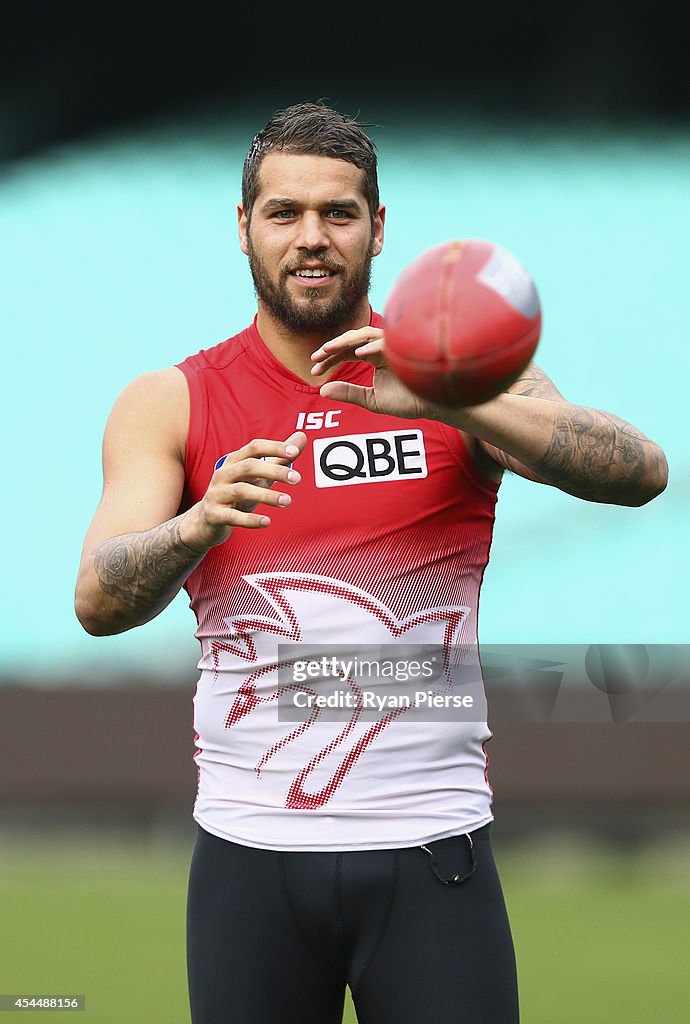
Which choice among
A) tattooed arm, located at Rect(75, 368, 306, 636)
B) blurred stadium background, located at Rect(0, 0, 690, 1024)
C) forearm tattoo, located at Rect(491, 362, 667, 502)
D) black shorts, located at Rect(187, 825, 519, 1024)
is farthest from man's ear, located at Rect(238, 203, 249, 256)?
blurred stadium background, located at Rect(0, 0, 690, 1024)

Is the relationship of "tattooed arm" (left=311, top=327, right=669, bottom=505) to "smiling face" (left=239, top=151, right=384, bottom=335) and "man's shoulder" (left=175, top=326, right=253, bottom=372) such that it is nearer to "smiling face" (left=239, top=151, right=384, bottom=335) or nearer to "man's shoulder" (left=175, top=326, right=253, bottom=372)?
"smiling face" (left=239, top=151, right=384, bottom=335)

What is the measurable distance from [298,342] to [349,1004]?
3.32 m

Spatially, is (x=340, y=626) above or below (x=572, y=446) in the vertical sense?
below

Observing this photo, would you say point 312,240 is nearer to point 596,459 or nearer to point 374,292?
point 596,459

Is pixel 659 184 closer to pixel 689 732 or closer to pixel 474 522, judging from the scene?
pixel 689 732

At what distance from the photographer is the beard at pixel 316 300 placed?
7.38 feet

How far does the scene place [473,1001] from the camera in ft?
6.64

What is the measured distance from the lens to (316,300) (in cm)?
225

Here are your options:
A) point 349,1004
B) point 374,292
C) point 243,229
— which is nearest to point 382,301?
point 374,292

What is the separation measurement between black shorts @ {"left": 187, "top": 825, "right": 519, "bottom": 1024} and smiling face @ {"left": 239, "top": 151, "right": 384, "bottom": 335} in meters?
0.95

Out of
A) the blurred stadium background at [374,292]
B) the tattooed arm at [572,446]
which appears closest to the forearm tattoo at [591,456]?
the tattooed arm at [572,446]

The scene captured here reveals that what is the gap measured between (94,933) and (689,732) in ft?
10.7

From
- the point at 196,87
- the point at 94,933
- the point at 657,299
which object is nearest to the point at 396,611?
the point at 94,933

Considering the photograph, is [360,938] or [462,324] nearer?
[462,324]
